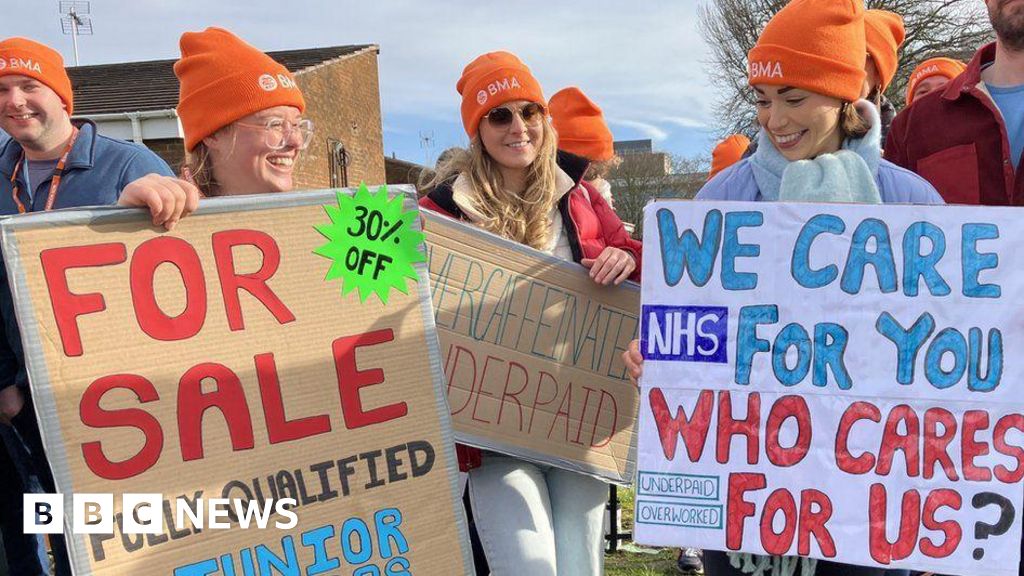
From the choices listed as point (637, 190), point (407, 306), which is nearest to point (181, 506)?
point (407, 306)

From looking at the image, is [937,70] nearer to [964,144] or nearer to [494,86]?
[964,144]

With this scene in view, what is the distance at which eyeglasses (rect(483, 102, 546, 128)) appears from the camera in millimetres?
2691

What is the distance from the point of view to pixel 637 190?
111 feet

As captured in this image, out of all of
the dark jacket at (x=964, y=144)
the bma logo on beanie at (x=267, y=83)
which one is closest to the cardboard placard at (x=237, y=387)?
the bma logo on beanie at (x=267, y=83)

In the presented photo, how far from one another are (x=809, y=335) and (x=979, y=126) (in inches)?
42.6

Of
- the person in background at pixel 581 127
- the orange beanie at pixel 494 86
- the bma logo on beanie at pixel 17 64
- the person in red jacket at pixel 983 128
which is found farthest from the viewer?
the person in background at pixel 581 127

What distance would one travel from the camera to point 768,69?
6.77 ft

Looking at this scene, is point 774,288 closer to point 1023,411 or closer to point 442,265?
point 1023,411

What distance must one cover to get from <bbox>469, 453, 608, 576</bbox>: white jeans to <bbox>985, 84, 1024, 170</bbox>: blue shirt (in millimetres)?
1647

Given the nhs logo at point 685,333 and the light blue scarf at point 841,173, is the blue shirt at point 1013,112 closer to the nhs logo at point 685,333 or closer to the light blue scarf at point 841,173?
the light blue scarf at point 841,173

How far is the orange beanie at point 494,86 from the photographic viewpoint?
2.70m

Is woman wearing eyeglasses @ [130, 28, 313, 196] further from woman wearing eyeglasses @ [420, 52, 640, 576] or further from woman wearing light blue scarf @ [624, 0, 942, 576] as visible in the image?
woman wearing light blue scarf @ [624, 0, 942, 576]

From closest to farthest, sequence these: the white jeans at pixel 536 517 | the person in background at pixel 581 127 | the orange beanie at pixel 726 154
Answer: the white jeans at pixel 536 517 → the person in background at pixel 581 127 → the orange beanie at pixel 726 154


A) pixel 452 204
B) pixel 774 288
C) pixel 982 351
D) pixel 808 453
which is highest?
pixel 452 204
